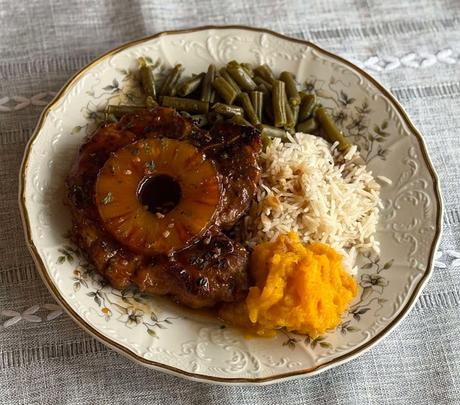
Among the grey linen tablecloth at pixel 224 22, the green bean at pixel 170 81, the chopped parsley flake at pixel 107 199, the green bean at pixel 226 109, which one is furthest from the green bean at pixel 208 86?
the chopped parsley flake at pixel 107 199

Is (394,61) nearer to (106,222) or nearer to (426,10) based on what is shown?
(426,10)

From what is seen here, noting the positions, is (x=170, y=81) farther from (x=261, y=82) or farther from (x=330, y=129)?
(x=330, y=129)

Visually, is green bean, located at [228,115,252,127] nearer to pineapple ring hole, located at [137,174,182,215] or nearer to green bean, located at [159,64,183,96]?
green bean, located at [159,64,183,96]

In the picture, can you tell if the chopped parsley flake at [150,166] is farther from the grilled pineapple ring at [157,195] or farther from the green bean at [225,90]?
the green bean at [225,90]

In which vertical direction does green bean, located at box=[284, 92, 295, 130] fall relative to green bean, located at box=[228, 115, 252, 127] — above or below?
below

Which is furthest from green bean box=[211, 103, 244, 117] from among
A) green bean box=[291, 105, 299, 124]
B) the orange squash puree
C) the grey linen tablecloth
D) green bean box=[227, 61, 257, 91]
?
the grey linen tablecloth

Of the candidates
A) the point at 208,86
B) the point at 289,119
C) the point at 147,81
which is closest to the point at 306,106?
the point at 289,119

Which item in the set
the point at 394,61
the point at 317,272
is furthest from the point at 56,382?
the point at 394,61

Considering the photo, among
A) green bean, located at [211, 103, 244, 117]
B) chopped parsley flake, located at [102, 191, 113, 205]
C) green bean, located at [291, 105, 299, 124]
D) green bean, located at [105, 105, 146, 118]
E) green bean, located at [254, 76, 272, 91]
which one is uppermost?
green bean, located at [254, 76, 272, 91]
